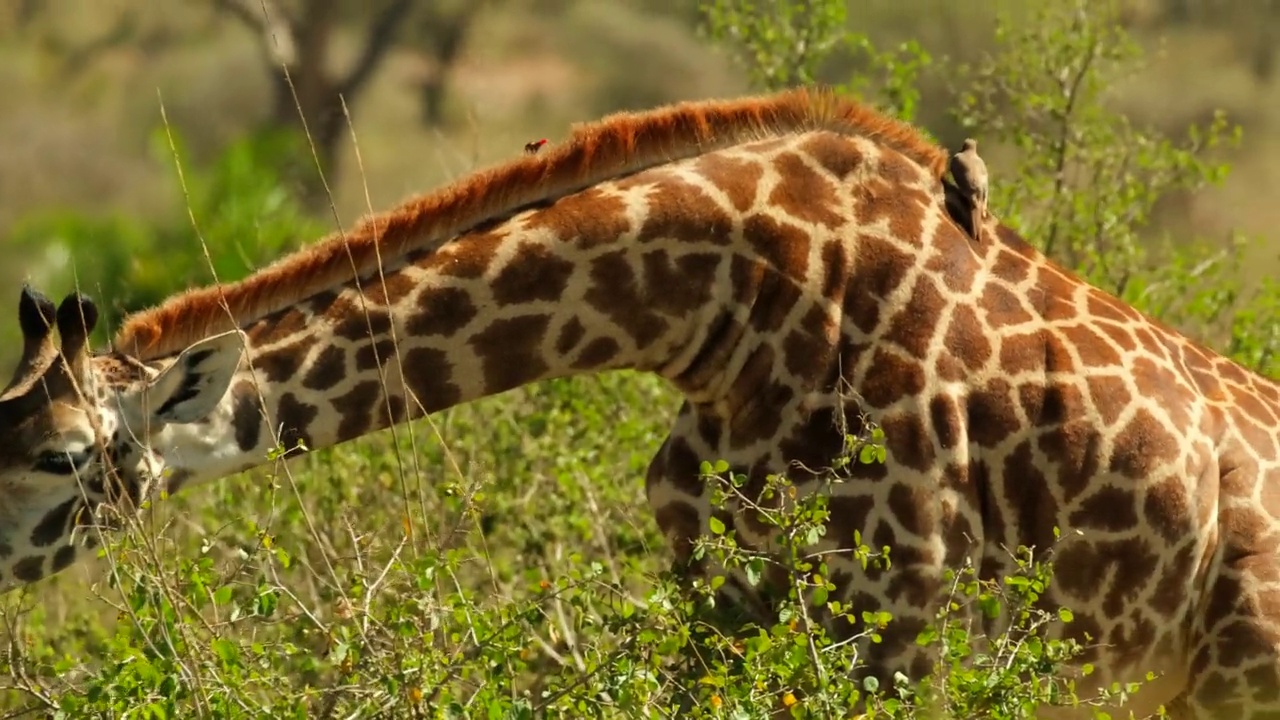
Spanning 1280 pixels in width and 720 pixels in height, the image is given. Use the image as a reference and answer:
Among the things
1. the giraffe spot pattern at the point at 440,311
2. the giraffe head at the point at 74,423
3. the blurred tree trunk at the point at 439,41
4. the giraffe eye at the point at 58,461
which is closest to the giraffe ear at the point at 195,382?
the giraffe head at the point at 74,423

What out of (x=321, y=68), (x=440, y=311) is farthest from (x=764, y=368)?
(x=321, y=68)

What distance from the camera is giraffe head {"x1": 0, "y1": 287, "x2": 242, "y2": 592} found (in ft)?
18.0

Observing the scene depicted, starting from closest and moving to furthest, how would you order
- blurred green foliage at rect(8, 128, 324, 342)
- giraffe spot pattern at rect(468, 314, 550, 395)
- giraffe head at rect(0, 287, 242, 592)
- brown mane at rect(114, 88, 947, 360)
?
1. giraffe head at rect(0, 287, 242, 592)
2. brown mane at rect(114, 88, 947, 360)
3. giraffe spot pattern at rect(468, 314, 550, 395)
4. blurred green foliage at rect(8, 128, 324, 342)

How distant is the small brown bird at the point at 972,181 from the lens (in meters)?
6.29

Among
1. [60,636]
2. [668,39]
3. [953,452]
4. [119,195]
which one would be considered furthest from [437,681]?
[668,39]

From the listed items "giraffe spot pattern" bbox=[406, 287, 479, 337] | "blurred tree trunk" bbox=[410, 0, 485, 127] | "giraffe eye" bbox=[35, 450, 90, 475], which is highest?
"giraffe spot pattern" bbox=[406, 287, 479, 337]

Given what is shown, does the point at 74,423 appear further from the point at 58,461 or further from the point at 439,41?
the point at 439,41

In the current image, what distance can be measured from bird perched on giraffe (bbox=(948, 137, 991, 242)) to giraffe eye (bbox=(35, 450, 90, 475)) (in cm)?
275

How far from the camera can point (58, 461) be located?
5504 millimetres

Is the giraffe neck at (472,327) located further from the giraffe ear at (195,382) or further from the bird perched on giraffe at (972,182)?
the bird perched on giraffe at (972,182)

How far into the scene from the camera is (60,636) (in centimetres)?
795

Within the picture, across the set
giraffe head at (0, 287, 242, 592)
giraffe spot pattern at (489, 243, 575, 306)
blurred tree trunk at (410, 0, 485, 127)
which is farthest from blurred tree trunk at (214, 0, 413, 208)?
giraffe head at (0, 287, 242, 592)

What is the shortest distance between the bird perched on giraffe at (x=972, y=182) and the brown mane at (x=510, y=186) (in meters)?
0.06

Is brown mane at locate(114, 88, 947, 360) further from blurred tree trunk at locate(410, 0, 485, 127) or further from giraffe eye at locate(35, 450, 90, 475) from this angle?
blurred tree trunk at locate(410, 0, 485, 127)
